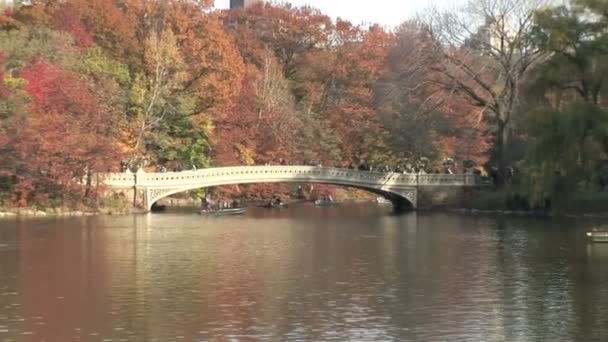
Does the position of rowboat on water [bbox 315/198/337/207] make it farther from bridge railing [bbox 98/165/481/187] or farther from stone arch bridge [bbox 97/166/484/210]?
bridge railing [bbox 98/165/481/187]

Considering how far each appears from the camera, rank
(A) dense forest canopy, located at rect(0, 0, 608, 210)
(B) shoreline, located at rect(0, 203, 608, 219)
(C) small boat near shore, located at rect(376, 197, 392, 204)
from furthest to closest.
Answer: (C) small boat near shore, located at rect(376, 197, 392, 204), (B) shoreline, located at rect(0, 203, 608, 219), (A) dense forest canopy, located at rect(0, 0, 608, 210)

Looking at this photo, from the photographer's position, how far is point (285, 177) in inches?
2290

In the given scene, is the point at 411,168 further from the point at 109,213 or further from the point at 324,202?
the point at 109,213

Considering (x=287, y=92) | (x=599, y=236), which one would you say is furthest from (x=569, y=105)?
(x=287, y=92)

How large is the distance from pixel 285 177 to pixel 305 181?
1.20 metres

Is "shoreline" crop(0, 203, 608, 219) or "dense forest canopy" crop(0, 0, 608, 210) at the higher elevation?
"dense forest canopy" crop(0, 0, 608, 210)

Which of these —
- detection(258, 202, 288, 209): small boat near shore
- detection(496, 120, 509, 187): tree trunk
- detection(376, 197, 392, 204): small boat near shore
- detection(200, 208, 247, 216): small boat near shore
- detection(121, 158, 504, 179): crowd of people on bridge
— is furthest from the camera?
detection(376, 197, 392, 204): small boat near shore

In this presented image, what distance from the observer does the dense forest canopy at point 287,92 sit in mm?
47438

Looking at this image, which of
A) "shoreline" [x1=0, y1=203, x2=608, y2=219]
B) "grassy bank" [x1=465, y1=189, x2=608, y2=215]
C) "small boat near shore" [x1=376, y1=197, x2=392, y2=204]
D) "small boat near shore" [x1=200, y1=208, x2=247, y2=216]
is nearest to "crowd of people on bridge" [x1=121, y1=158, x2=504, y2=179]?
"grassy bank" [x1=465, y1=189, x2=608, y2=215]

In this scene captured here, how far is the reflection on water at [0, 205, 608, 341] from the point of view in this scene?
1969 cm

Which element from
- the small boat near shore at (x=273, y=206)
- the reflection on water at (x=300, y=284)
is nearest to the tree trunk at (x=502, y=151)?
the small boat near shore at (x=273, y=206)

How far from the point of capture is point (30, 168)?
49969 mm

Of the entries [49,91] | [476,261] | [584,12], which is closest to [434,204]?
[584,12]

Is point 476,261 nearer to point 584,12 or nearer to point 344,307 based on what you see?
point 344,307
